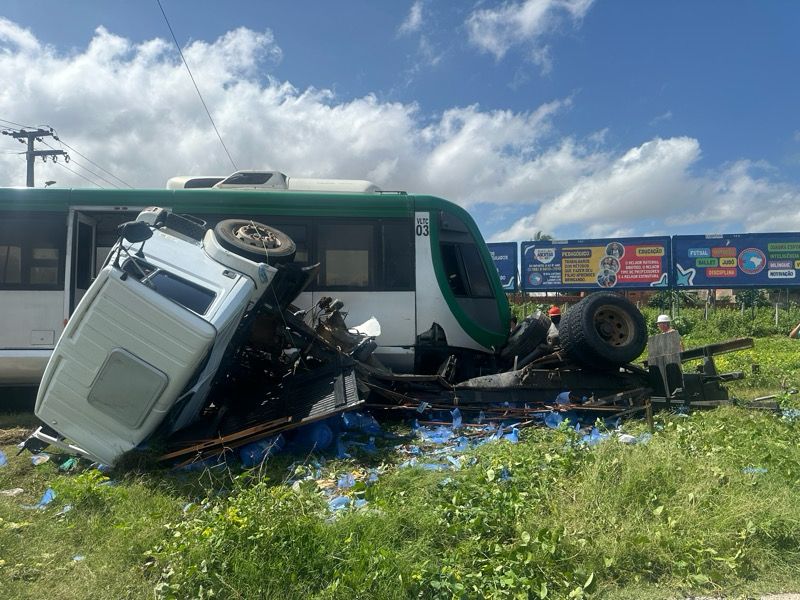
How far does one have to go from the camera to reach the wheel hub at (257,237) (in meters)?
5.46

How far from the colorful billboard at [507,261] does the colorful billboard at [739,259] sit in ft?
15.6

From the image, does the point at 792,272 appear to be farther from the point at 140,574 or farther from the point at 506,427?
the point at 140,574

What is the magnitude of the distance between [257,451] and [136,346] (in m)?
1.41

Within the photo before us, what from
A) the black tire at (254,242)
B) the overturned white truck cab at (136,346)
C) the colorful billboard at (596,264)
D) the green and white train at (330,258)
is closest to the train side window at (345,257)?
the green and white train at (330,258)

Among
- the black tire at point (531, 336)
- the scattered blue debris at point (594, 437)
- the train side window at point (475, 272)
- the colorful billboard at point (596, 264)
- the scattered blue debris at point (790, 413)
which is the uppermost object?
the colorful billboard at point (596, 264)

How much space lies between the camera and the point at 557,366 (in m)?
6.70

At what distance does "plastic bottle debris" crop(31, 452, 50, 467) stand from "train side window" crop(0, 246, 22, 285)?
9.50 ft

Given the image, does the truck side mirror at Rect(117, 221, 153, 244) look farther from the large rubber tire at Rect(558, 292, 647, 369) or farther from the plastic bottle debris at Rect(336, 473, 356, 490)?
the large rubber tire at Rect(558, 292, 647, 369)

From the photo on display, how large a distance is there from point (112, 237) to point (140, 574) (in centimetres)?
555

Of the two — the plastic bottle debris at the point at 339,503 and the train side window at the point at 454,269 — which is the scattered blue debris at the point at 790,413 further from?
the plastic bottle debris at the point at 339,503

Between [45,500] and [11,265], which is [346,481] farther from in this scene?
[11,265]

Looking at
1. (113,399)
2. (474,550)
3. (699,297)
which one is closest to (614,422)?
(474,550)

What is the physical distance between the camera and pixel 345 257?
7.57 m

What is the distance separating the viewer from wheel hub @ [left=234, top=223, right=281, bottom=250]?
17.9ft
